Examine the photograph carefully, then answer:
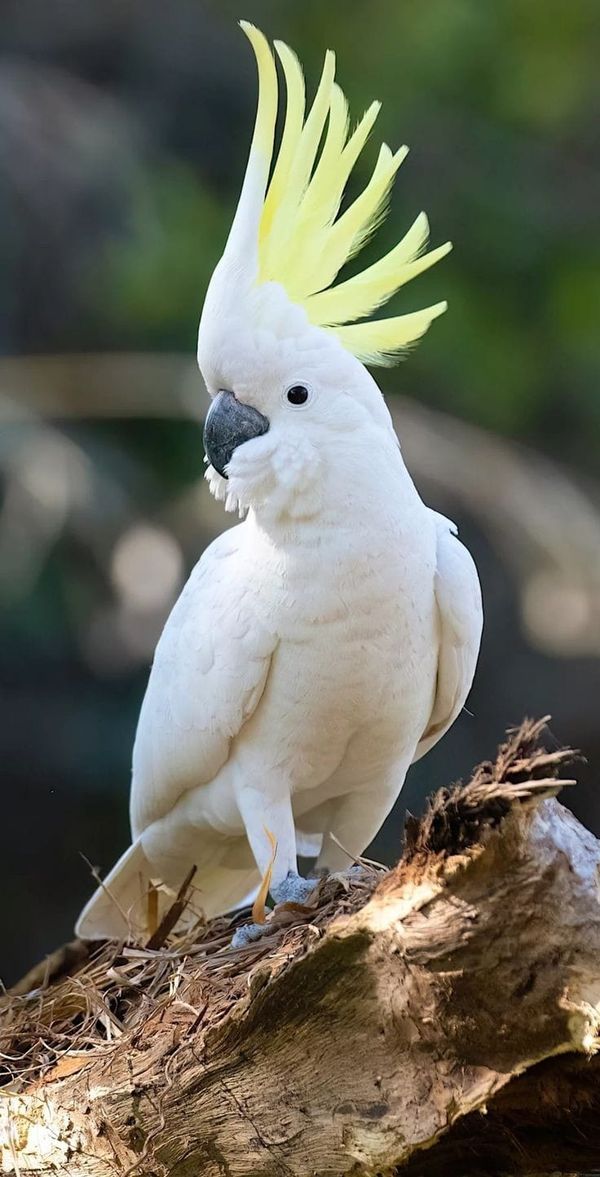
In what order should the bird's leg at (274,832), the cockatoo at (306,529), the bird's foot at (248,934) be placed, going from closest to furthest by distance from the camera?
the bird's foot at (248,934) < the cockatoo at (306,529) < the bird's leg at (274,832)

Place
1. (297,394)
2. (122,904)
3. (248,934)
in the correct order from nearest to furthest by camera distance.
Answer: (248,934)
(297,394)
(122,904)

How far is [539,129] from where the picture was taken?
21.1 ft

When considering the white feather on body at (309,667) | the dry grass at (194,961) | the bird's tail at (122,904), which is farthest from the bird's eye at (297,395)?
the bird's tail at (122,904)

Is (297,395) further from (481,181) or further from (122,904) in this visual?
(481,181)

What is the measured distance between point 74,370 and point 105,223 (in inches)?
28.0

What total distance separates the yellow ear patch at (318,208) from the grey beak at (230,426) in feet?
0.81

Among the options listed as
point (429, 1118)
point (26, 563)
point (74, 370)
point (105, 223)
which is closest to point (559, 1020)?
point (429, 1118)

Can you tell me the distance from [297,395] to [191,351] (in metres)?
3.47

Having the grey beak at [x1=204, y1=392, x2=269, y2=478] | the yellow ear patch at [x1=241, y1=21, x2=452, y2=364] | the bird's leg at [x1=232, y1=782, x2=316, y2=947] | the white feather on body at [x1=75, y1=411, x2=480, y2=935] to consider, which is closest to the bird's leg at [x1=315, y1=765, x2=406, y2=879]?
the white feather on body at [x1=75, y1=411, x2=480, y2=935]

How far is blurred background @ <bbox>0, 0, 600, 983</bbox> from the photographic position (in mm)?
5730

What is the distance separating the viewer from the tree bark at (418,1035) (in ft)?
6.15

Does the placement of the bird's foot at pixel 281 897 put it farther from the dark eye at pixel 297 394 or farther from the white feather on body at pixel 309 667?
the dark eye at pixel 297 394

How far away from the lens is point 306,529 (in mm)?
2645

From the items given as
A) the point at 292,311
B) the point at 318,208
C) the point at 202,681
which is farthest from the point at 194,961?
the point at 318,208
